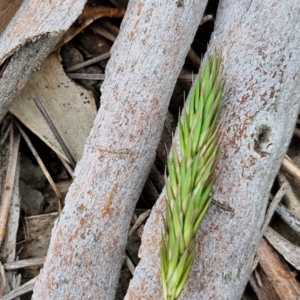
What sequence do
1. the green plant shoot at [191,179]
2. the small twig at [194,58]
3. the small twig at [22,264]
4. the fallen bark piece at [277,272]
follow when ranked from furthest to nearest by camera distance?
the small twig at [194,58], the small twig at [22,264], the fallen bark piece at [277,272], the green plant shoot at [191,179]

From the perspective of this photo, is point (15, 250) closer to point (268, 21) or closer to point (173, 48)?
point (173, 48)

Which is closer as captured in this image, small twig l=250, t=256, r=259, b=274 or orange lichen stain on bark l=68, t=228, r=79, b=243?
orange lichen stain on bark l=68, t=228, r=79, b=243

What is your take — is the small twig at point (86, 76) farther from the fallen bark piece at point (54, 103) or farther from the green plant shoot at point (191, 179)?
the green plant shoot at point (191, 179)

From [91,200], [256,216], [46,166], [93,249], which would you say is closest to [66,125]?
[46,166]

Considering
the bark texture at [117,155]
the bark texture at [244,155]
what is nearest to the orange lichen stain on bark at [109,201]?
the bark texture at [117,155]

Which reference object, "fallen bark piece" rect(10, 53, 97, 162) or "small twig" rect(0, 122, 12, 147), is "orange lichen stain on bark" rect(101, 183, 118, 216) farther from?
"small twig" rect(0, 122, 12, 147)

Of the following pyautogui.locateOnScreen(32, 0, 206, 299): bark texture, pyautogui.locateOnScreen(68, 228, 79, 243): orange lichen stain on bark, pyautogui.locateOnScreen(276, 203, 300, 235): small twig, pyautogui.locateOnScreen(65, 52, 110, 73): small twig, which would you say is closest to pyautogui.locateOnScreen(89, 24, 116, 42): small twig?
pyautogui.locateOnScreen(65, 52, 110, 73): small twig
